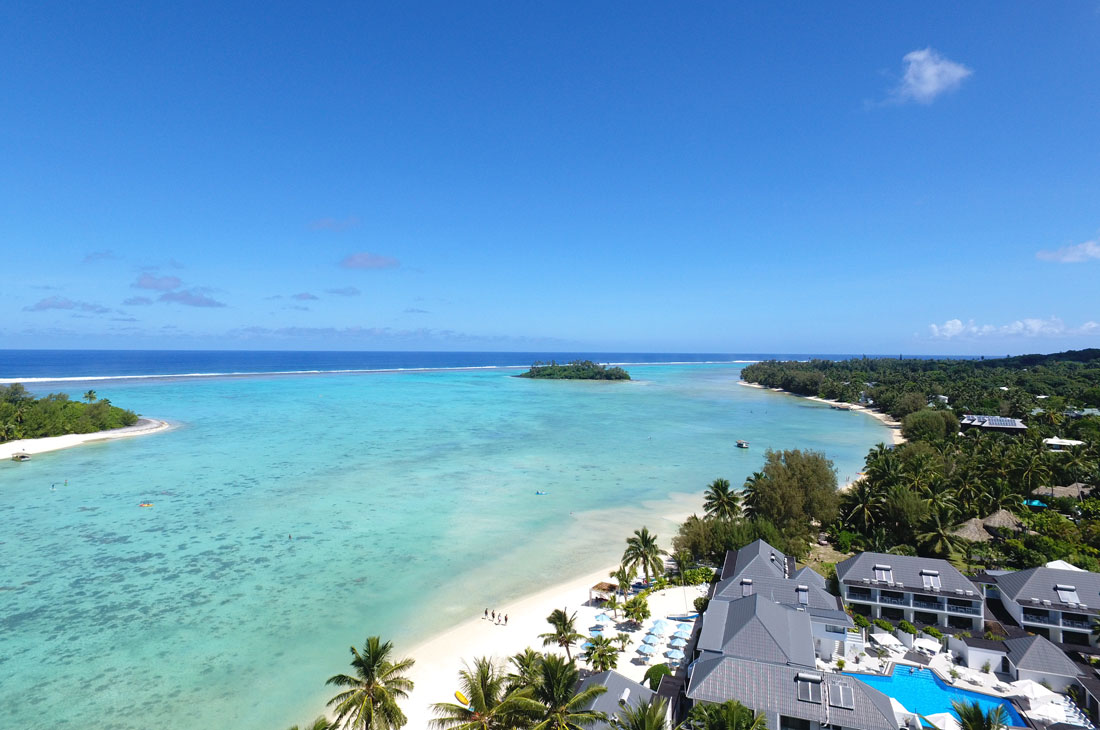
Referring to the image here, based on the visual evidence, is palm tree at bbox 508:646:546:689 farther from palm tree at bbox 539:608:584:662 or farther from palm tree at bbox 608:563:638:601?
palm tree at bbox 608:563:638:601

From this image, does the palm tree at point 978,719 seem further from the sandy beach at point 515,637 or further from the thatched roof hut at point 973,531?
the thatched roof hut at point 973,531

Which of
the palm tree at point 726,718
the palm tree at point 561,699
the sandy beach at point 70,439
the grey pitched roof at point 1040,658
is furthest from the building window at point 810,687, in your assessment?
the sandy beach at point 70,439

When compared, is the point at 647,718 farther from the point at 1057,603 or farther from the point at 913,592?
the point at 1057,603

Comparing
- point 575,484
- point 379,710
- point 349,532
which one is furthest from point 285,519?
point 379,710

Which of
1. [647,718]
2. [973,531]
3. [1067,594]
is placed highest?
[647,718]

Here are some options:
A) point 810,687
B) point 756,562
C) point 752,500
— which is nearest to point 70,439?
point 752,500

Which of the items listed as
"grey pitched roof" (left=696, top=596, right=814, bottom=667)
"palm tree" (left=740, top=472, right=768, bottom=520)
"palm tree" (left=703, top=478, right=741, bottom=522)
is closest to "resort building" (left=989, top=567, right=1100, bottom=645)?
"grey pitched roof" (left=696, top=596, right=814, bottom=667)
